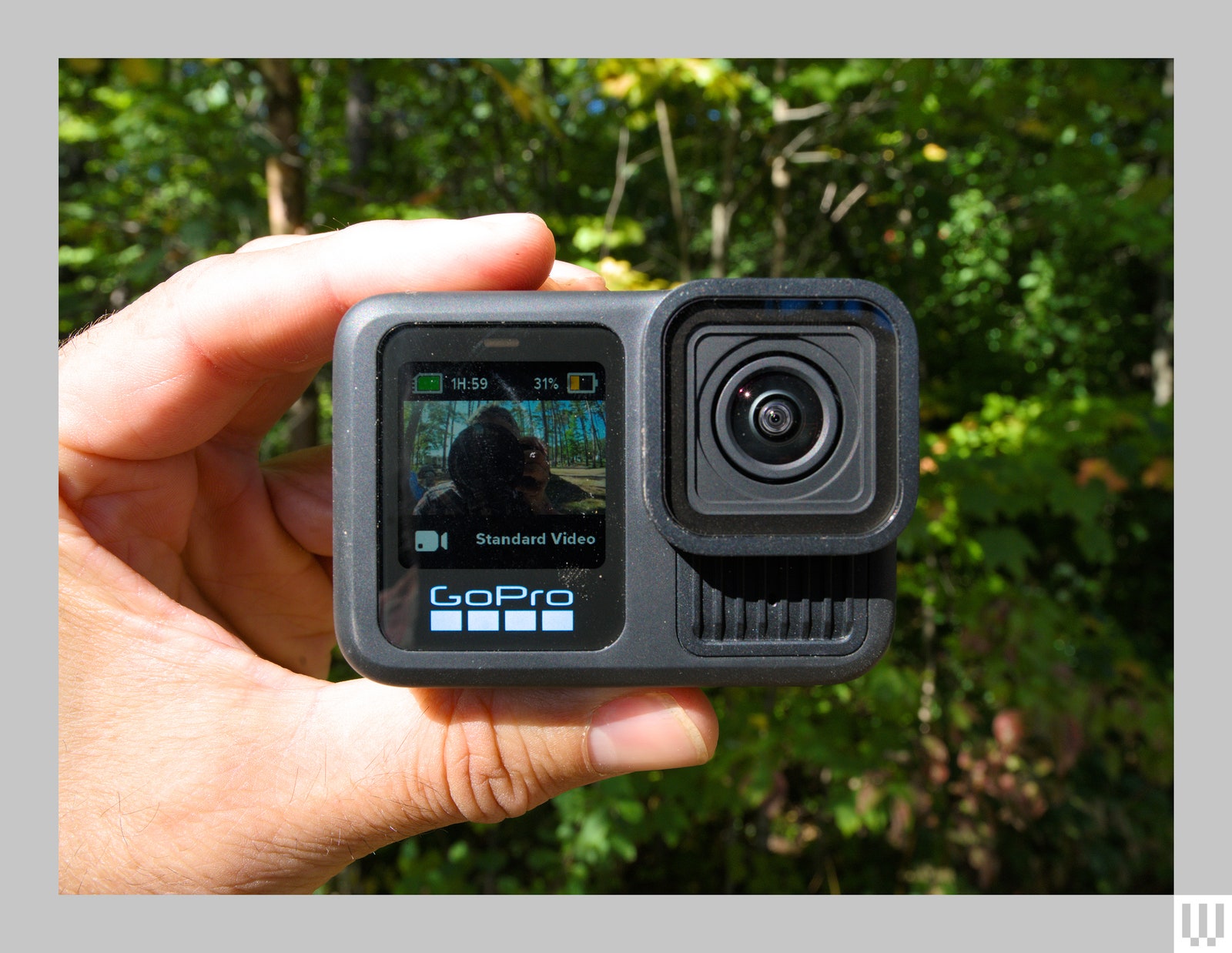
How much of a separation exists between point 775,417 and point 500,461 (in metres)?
0.34

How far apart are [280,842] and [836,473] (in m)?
0.88

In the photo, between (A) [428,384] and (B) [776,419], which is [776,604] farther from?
(A) [428,384]

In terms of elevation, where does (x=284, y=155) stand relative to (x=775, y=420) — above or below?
above

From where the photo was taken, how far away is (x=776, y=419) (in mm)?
1024

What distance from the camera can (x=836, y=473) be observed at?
3.35 ft

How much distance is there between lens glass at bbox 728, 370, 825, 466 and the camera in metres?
1.03

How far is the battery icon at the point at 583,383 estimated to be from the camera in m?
1.05

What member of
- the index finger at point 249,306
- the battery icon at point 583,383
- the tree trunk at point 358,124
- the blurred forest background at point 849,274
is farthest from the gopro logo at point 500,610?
the tree trunk at point 358,124

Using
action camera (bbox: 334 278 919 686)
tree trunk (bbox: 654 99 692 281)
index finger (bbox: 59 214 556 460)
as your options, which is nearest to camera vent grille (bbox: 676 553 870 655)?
action camera (bbox: 334 278 919 686)

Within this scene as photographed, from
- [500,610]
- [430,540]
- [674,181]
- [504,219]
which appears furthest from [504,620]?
[674,181]

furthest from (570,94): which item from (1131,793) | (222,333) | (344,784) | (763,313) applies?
(1131,793)

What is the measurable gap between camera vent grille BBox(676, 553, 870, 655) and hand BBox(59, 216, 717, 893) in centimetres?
12

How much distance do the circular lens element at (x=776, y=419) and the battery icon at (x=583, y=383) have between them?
6.0 inches

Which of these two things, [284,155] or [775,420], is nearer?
[775,420]
